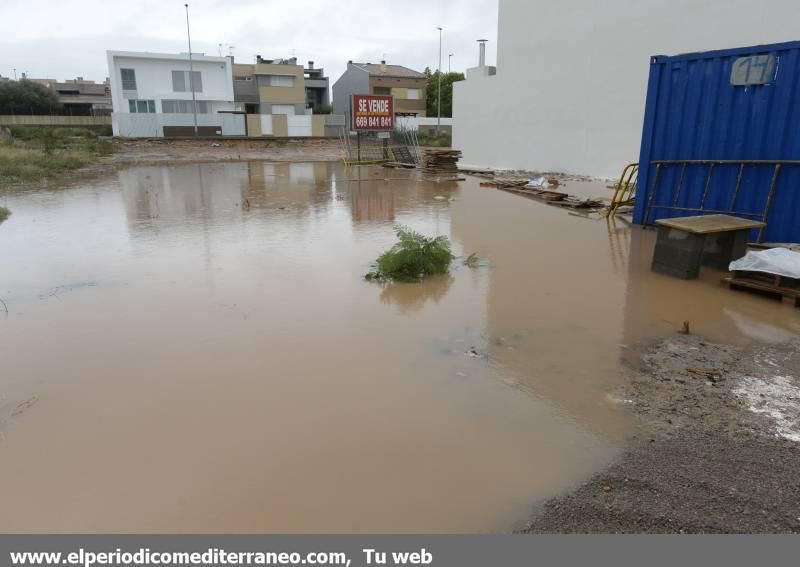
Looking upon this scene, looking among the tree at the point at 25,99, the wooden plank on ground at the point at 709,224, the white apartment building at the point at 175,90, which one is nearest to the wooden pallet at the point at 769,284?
the wooden plank on ground at the point at 709,224

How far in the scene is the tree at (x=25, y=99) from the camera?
207 ft

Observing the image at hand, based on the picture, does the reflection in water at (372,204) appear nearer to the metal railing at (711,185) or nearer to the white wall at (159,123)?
the metal railing at (711,185)

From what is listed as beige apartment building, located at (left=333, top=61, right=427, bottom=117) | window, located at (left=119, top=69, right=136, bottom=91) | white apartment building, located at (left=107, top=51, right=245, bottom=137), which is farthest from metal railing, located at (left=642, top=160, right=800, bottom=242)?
beige apartment building, located at (left=333, top=61, right=427, bottom=117)

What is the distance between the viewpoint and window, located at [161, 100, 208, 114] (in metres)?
50.6

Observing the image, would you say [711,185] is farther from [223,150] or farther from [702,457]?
[223,150]

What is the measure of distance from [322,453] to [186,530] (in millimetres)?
887

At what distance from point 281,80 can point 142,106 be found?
15.5 meters

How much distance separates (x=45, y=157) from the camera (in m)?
25.2

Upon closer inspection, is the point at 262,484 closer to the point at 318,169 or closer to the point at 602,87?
the point at 602,87

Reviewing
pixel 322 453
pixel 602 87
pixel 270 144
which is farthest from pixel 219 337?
pixel 270 144

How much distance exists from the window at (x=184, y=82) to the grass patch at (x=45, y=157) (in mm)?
14738

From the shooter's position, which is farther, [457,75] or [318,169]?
[457,75]

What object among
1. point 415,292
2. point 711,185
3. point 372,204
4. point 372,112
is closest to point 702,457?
point 415,292

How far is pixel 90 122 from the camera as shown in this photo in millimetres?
59656
